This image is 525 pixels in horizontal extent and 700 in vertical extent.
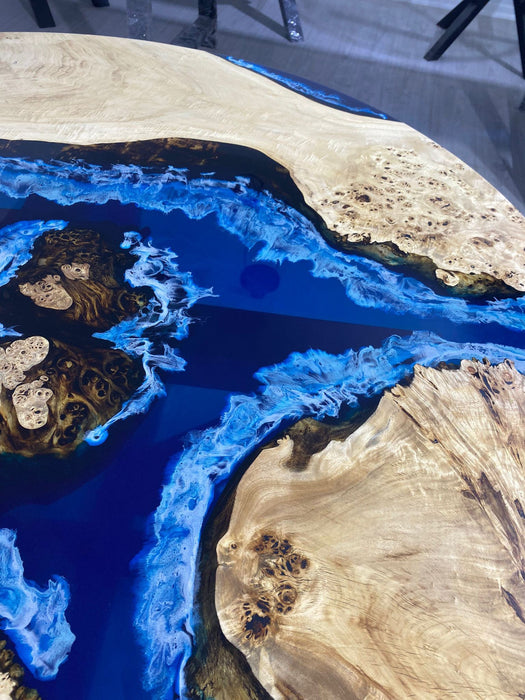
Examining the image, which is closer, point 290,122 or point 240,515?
point 240,515

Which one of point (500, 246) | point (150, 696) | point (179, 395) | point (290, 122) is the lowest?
point (150, 696)

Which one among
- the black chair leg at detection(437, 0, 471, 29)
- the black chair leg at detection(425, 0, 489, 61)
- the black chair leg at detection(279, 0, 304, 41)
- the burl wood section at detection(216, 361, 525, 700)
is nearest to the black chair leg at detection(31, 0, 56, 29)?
the black chair leg at detection(279, 0, 304, 41)

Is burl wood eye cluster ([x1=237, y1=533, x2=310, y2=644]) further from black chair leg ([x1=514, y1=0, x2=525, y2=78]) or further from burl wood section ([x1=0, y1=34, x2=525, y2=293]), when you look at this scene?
black chair leg ([x1=514, y1=0, x2=525, y2=78])

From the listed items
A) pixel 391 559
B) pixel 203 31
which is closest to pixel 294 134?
pixel 391 559

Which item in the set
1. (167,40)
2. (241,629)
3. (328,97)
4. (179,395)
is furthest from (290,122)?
(167,40)

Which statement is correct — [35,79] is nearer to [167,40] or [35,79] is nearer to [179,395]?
[179,395]

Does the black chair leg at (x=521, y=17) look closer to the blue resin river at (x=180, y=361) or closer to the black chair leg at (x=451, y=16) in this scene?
the black chair leg at (x=451, y=16)

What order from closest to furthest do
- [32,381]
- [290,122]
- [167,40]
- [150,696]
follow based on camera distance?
[150,696] → [32,381] → [290,122] → [167,40]
